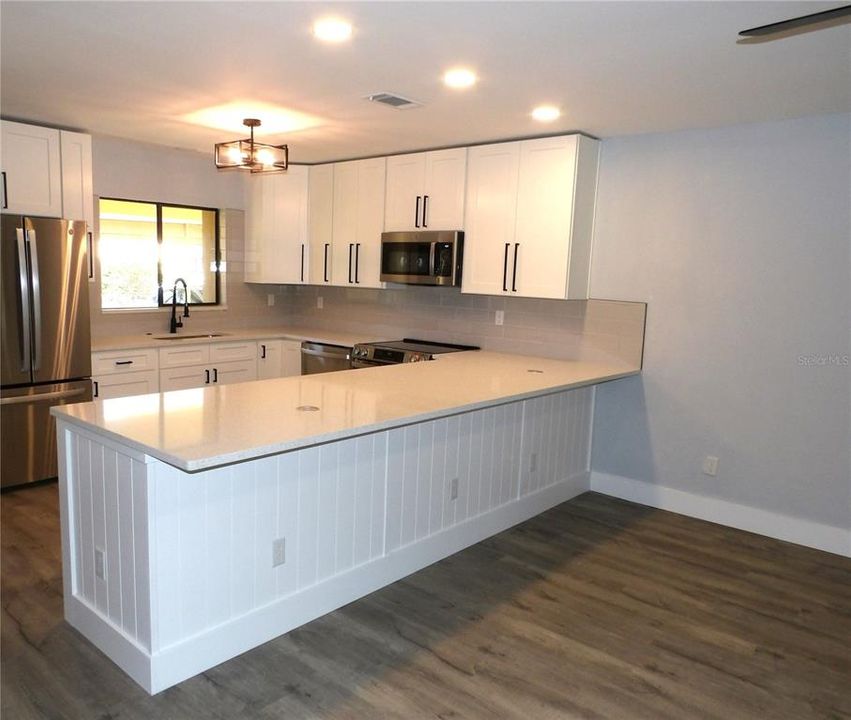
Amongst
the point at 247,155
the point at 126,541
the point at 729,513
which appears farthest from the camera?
the point at 729,513

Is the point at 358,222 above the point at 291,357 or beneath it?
above

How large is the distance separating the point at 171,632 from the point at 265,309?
435cm

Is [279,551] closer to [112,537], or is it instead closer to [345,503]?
[345,503]

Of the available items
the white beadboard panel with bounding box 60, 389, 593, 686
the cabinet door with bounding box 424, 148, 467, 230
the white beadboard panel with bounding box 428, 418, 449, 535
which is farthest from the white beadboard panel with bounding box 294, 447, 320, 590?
the cabinet door with bounding box 424, 148, 467, 230

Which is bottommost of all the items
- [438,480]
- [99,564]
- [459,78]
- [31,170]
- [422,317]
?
[99,564]

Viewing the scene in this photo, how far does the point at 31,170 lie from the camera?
4.17 metres

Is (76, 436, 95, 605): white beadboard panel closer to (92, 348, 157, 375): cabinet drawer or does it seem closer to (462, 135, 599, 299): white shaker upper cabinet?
(92, 348, 157, 375): cabinet drawer

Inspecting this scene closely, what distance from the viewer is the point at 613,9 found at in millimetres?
2230

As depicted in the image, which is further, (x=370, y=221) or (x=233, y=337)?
(x=233, y=337)

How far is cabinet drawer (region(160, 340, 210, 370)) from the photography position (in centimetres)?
501

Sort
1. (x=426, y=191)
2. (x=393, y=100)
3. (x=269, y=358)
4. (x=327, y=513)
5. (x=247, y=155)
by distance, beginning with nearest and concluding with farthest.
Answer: (x=327, y=513), (x=393, y=100), (x=247, y=155), (x=426, y=191), (x=269, y=358)

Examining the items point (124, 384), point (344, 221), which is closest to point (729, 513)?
point (344, 221)

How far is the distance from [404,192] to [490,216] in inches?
31.9

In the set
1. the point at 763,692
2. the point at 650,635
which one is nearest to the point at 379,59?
the point at 650,635
